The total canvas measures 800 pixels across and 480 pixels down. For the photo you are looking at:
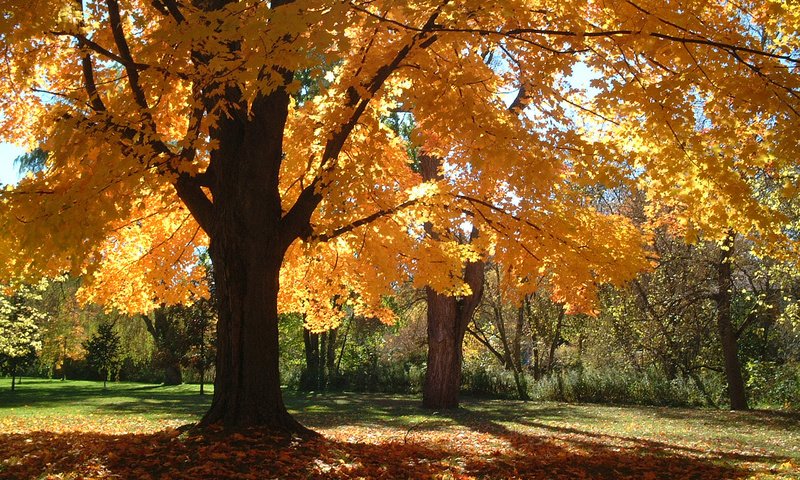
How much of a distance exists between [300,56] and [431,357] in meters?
11.8

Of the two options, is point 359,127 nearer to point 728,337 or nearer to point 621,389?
point 728,337

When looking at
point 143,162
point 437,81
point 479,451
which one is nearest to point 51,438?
point 143,162

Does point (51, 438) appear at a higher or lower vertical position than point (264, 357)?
lower

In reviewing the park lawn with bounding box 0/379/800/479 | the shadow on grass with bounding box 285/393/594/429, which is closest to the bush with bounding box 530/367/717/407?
the shadow on grass with bounding box 285/393/594/429

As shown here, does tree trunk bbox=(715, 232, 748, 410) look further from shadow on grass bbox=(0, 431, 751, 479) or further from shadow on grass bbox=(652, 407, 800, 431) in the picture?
shadow on grass bbox=(0, 431, 751, 479)

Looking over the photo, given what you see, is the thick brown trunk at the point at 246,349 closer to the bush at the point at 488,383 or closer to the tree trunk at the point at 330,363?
the bush at the point at 488,383

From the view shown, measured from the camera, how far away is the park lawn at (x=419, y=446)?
527 cm

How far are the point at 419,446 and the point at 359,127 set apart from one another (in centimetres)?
422

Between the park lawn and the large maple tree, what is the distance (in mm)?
940

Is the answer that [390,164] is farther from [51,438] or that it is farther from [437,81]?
[51,438]

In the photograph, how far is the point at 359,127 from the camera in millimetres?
8617

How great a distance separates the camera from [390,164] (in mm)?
10109

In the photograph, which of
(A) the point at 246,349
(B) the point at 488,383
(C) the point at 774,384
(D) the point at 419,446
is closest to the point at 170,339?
(B) the point at 488,383

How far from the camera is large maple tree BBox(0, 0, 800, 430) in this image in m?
5.38
